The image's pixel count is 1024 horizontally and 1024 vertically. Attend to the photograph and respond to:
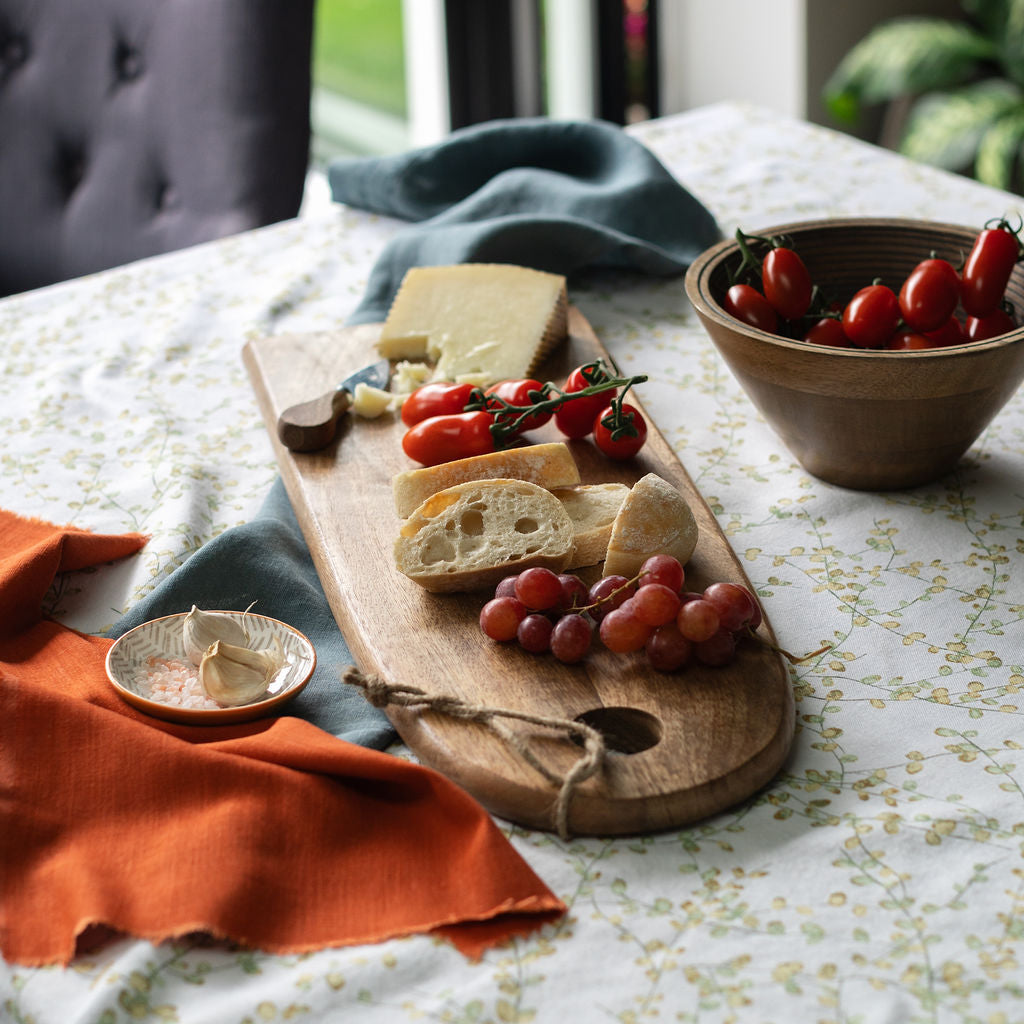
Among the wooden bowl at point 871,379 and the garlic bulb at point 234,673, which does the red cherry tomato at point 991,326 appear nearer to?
the wooden bowl at point 871,379

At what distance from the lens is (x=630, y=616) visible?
2.87ft

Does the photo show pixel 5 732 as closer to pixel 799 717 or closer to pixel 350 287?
pixel 799 717

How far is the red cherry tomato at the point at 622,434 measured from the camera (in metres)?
1.18

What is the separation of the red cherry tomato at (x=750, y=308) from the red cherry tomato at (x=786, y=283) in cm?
1

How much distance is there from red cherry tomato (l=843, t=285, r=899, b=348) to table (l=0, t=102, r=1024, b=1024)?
163mm

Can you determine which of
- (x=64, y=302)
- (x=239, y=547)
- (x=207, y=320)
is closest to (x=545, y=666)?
(x=239, y=547)

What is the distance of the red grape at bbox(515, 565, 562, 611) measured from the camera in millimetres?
904

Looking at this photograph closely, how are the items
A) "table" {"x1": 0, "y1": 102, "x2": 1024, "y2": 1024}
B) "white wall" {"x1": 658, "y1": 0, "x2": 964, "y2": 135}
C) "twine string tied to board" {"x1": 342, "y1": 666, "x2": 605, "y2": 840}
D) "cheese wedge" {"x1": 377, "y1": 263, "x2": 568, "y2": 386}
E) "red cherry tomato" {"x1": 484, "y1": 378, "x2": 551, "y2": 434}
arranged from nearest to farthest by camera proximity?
"table" {"x1": 0, "y1": 102, "x2": 1024, "y2": 1024}, "twine string tied to board" {"x1": 342, "y1": 666, "x2": 605, "y2": 840}, "red cherry tomato" {"x1": 484, "y1": 378, "x2": 551, "y2": 434}, "cheese wedge" {"x1": 377, "y1": 263, "x2": 568, "y2": 386}, "white wall" {"x1": 658, "y1": 0, "x2": 964, "y2": 135}

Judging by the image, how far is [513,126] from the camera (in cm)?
189

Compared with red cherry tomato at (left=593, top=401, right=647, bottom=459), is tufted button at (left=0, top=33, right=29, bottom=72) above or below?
above

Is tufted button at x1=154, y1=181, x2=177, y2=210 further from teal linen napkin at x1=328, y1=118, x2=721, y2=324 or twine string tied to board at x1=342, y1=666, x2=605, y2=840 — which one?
twine string tied to board at x1=342, y1=666, x2=605, y2=840

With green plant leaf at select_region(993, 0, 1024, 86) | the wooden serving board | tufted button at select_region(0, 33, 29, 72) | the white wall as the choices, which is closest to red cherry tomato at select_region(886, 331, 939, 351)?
the wooden serving board

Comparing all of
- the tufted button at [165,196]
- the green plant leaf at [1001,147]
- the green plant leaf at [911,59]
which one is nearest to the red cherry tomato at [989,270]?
the tufted button at [165,196]

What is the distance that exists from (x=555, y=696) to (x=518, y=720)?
4 centimetres
